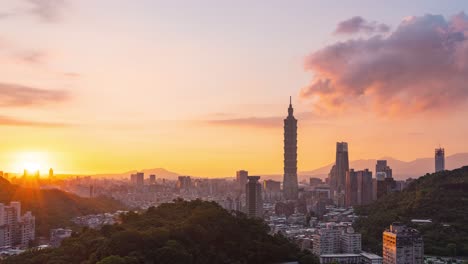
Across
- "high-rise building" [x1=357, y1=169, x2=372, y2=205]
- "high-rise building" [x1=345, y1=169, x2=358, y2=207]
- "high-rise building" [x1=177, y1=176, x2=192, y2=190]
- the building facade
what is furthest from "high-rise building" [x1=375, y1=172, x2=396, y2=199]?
"high-rise building" [x1=177, y1=176, x2=192, y2=190]

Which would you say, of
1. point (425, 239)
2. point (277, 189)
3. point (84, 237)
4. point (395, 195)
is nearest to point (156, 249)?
point (84, 237)

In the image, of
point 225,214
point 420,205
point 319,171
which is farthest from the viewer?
point 319,171

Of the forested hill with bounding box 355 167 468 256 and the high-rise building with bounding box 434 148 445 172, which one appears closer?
the forested hill with bounding box 355 167 468 256

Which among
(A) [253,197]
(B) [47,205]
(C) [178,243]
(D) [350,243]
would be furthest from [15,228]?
(C) [178,243]

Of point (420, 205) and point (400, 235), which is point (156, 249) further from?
point (420, 205)

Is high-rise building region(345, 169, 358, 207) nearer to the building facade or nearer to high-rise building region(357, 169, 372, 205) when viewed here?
high-rise building region(357, 169, 372, 205)

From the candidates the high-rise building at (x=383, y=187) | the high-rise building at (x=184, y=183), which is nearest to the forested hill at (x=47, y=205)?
the high-rise building at (x=383, y=187)

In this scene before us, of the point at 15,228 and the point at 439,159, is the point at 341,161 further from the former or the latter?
the point at 15,228

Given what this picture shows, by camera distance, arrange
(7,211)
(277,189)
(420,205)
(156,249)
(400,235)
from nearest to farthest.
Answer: (156,249) → (400,235) → (7,211) → (420,205) → (277,189)
